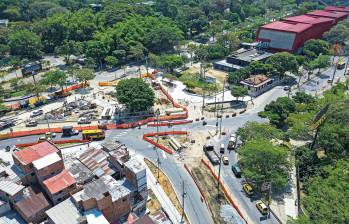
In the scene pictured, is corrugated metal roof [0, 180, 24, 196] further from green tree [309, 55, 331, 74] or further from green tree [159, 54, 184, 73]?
green tree [309, 55, 331, 74]

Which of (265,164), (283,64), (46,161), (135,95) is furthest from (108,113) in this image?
(283,64)

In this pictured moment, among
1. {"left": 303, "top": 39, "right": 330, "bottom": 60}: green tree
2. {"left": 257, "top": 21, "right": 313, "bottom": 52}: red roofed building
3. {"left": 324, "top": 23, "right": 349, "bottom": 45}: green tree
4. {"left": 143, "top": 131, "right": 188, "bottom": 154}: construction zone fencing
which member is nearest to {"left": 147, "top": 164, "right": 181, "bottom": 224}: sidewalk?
{"left": 143, "top": 131, "right": 188, "bottom": 154}: construction zone fencing

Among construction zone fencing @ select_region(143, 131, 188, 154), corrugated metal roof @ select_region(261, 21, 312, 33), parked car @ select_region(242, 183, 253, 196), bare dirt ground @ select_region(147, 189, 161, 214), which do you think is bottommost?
bare dirt ground @ select_region(147, 189, 161, 214)

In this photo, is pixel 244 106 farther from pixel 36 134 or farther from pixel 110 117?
pixel 36 134

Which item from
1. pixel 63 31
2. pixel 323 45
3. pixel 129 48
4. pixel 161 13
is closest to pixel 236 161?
pixel 129 48

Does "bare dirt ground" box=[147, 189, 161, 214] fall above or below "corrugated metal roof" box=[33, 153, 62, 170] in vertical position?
below
